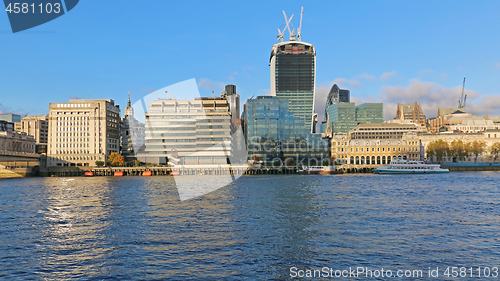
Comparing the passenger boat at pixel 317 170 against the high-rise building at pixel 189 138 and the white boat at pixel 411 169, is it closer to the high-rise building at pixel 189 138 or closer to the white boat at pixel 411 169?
the white boat at pixel 411 169

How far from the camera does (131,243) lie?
99.2ft

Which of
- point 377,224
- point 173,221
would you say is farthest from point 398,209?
point 173,221

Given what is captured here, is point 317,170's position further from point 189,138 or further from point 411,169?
point 189,138

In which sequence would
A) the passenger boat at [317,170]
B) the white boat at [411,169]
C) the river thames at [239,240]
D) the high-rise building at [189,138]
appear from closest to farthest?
the river thames at [239,240] → the white boat at [411,169] → the passenger boat at [317,170] → the high-rise building at [189,138]

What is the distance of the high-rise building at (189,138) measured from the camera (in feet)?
625

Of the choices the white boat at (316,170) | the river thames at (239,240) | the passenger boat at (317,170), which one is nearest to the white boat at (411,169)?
the white boat at (316,170)

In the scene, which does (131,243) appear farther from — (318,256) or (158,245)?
(318,256)

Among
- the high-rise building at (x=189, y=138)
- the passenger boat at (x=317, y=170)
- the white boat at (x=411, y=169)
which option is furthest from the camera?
the high-rise building at (x=189, y=138)

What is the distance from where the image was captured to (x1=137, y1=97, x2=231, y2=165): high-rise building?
190 meters

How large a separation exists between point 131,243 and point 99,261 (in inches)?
186

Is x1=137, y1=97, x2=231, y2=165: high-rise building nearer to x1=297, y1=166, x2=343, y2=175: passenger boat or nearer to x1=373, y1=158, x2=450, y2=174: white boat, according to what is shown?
x1=297, y1=166, x2=343, y2=175: passenger boat

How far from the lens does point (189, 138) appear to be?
191750 mm

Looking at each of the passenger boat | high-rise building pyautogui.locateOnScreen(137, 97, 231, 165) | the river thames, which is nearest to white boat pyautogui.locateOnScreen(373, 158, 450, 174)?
the passenger boat

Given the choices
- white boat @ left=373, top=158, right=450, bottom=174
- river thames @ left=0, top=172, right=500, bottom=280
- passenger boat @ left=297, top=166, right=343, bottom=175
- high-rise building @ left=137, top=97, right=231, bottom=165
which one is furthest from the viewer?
high-rise building @ left=137, top=97, right=231, bottom=165
